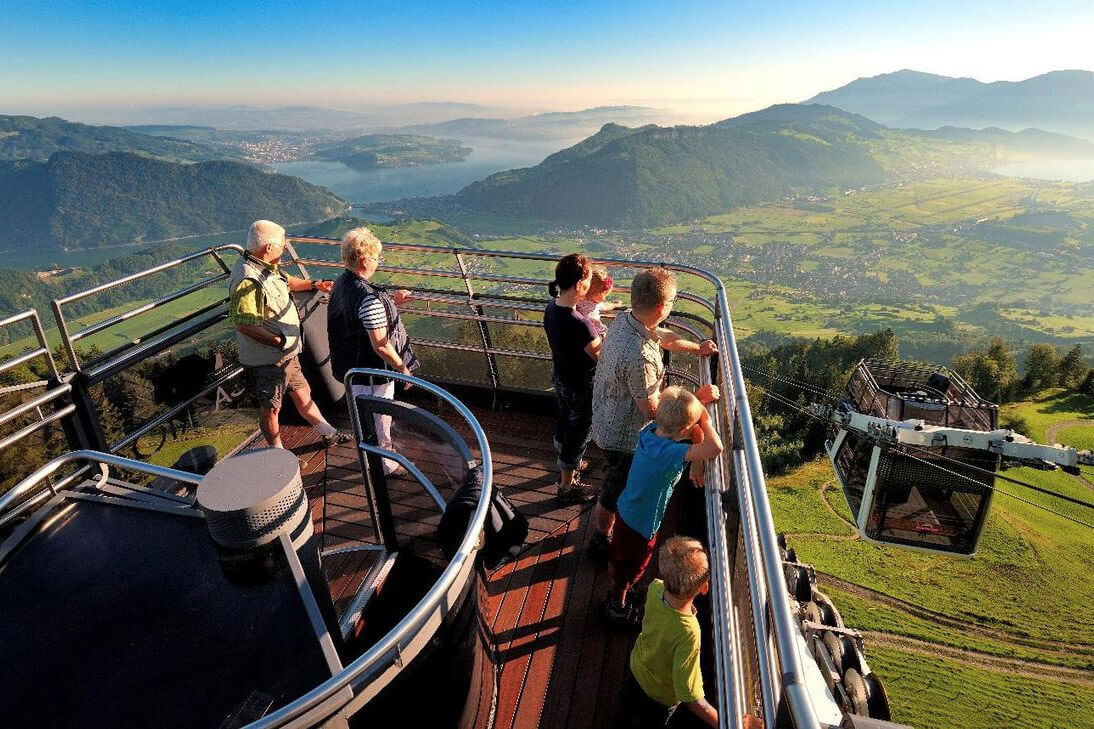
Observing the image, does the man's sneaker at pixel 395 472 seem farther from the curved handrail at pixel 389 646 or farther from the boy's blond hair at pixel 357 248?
the boy's blond hair at pixel 357 248

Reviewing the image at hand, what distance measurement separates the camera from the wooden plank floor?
2.55 metres

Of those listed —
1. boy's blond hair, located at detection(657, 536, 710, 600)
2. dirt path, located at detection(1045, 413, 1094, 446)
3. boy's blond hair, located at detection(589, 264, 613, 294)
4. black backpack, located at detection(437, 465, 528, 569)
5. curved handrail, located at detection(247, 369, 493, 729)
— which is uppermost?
boy's blond hair, located at detection(589, 264, 613, 294)

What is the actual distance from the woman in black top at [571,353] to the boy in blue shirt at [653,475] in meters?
0.86

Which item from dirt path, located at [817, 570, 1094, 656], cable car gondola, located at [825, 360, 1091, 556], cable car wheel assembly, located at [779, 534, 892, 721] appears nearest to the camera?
cable car wheel assembly, located at [779, 534, 892, 721]

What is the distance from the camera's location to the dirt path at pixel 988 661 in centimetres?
3012

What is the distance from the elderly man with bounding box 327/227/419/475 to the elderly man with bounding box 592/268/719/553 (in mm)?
1469

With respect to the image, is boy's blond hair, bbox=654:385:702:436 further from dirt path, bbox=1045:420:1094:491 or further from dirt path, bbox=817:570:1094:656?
dirt path, bbox=1045:420:1094:491

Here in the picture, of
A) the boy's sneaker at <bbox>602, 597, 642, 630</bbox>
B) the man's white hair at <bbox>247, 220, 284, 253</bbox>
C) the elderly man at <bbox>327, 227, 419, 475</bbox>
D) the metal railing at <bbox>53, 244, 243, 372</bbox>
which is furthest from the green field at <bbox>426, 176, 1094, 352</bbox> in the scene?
the boy's sneaker at <bbox>602, 597, 642, 630</bbox>

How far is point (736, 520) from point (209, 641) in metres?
1.90

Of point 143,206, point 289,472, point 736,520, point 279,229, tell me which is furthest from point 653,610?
point 143,206

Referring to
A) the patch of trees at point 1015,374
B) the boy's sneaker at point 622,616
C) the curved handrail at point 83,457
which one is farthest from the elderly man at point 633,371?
the patch of trees at point 1015,374

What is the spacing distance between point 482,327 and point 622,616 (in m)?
3.02

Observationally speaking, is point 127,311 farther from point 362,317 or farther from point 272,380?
point 362,317

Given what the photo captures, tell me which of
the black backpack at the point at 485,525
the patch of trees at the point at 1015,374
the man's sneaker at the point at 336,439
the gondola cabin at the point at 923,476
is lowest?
the patch of trees at the point at 1015,374
